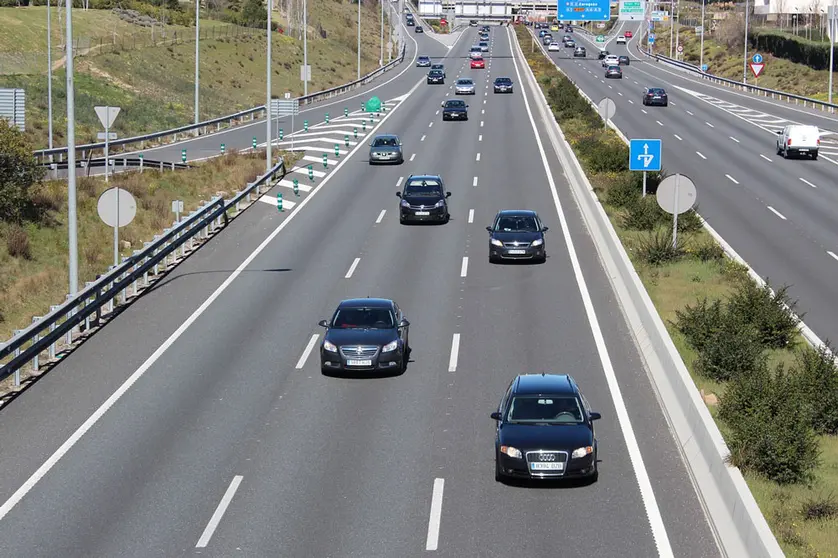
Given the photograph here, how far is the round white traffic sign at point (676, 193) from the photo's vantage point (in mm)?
31922

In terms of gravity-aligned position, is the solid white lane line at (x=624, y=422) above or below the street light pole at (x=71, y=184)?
below

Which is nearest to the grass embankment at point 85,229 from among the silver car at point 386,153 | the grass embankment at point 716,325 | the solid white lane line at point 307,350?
the silver car at point 386,153

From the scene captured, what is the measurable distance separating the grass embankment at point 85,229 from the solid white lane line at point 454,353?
1308cm

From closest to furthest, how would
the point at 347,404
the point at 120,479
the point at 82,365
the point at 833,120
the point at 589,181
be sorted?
the point at 120,479, the point at 347,404, the point at 82,365, the point at 589,181, the point at 833,120

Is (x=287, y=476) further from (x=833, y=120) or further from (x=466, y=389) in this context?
(x=833, y=120)

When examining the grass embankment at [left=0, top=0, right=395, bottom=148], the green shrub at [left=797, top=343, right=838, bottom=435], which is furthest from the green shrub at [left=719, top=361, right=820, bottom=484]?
the grass embankment at [left=0, top=0, right=395, bottom=148]

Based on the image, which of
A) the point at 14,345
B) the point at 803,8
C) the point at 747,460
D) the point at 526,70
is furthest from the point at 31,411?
the point at 803,8

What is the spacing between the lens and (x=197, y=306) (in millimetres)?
30391

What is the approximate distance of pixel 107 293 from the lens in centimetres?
2916

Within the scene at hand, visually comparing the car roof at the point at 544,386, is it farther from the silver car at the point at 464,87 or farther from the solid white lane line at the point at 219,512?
the silver car at the point at 464,87

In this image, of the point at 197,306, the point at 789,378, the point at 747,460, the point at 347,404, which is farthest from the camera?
the point at 197,306

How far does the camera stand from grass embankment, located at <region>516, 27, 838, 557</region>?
15352 mm

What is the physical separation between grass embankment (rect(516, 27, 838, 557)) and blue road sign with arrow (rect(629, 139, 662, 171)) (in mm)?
1912

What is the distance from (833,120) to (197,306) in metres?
60.8
